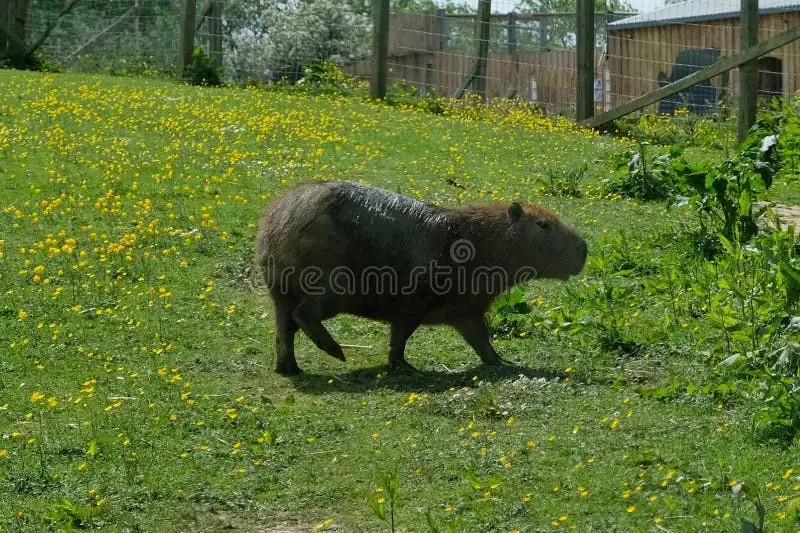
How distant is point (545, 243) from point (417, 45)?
13.7 metres

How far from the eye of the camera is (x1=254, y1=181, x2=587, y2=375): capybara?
7582 mm

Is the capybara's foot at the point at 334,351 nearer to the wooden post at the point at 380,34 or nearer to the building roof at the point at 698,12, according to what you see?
the wooden post at the point at 380,34

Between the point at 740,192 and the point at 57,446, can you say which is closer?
the point at 57,446

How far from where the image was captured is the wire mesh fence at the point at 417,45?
66.4 ft

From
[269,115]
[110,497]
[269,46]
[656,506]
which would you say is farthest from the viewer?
[269,46]

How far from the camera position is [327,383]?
24.7ft

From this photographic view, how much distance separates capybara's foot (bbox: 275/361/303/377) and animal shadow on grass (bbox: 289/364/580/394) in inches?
1.8

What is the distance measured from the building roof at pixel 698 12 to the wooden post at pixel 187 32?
812 cm

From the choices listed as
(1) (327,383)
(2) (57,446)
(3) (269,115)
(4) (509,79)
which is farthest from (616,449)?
(4) (509,79)

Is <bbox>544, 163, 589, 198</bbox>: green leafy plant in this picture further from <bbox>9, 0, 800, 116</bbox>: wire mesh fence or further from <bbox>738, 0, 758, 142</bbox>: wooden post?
<bbox>9, 0, 800, 116</bbox>: wire mesh fence

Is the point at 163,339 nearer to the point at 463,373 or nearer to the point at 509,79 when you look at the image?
the point at 463,373

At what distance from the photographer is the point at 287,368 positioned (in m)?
7.74

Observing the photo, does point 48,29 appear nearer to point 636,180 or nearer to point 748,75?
point 748,75

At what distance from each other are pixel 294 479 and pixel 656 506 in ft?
5.66
